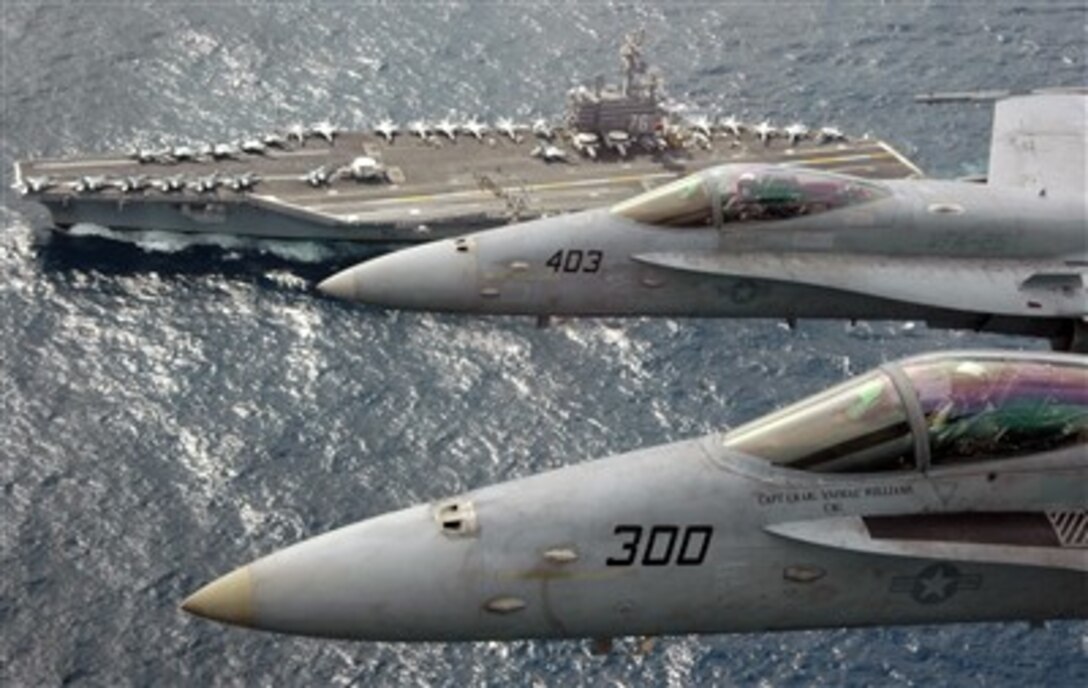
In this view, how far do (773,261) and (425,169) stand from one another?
65.4m

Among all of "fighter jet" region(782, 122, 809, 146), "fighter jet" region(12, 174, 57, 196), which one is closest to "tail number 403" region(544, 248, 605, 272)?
"fighter jet" region(12, 174, 57, 196)

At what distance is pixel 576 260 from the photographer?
131 feet

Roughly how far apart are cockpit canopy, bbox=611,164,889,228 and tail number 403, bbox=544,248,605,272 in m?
1.45

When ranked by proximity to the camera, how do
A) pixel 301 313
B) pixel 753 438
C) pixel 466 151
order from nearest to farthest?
1. pixel 753 438
2. pixel 301 313
3. pixel 466 151

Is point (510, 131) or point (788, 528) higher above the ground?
point (788, 528)

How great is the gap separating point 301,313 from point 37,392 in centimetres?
1611

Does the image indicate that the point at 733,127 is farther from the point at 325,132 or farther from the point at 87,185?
the point at 87,185

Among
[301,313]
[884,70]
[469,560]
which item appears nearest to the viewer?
[469,560]

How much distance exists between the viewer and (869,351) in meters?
80.7

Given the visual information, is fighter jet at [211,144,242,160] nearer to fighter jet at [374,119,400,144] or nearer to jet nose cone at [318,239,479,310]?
fighter jet at [374,119,400,144]

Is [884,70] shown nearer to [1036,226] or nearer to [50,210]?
[50,210]

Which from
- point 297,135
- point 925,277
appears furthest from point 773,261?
point 297,135

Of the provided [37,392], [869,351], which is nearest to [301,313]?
[37,392]

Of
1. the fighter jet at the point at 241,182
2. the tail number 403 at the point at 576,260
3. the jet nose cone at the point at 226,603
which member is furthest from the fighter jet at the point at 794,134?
the jet nose cone at the point at 226,603
